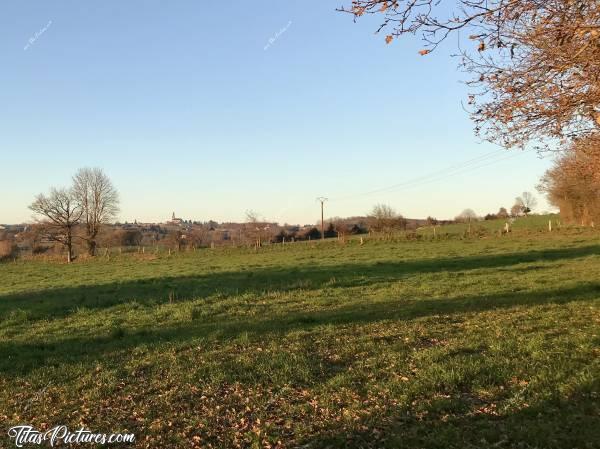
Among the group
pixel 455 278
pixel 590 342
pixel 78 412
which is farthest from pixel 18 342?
pixel 455 278

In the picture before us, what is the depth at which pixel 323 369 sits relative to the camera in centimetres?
739

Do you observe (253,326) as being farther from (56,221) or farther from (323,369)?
(56,221)

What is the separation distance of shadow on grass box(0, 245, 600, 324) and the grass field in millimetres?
734

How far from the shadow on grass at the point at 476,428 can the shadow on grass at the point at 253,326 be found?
519 centimetres

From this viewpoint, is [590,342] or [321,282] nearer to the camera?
[590,342]

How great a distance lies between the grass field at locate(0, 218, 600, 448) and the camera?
519 centimetres

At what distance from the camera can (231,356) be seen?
337 inches

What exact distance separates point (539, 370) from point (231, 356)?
496 cm

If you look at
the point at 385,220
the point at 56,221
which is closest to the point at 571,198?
the point at 385,220

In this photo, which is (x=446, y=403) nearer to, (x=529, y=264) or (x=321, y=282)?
(x=321, y=282)

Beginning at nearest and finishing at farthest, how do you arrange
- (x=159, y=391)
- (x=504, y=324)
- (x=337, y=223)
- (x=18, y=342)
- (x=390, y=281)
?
(x=159, y=391) < (x=504, y=324) < (x=18, y=342) < (x=390, y=281) < (x=337, y=223)

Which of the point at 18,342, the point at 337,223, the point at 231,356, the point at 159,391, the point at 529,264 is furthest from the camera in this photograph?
the point at 337,223

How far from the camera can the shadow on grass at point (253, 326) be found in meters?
9.50

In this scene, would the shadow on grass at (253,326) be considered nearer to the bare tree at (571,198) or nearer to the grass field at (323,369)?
the grass field at (323,369)
